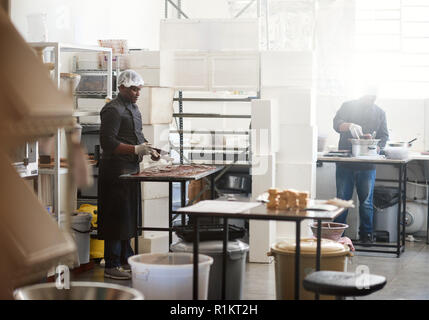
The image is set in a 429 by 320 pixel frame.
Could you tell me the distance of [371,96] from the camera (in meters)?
7.70

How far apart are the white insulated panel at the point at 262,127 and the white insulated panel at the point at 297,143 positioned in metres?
0.26

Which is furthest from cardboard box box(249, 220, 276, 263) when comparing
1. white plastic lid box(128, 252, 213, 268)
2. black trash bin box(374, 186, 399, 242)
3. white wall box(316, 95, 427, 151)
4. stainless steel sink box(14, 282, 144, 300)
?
stainless steel sink box(14, 282, 144, 300)

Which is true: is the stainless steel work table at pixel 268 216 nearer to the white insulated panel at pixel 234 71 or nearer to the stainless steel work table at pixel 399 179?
the white insulated panel at pixel 234 71

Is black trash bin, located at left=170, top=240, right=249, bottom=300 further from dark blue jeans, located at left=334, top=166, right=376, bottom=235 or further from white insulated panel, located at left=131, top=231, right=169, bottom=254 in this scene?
dark blue jeans, located at left=334, top=166, right=376, bottom=235

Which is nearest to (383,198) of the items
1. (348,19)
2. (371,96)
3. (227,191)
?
(371,96)

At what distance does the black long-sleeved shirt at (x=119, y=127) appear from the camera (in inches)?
228

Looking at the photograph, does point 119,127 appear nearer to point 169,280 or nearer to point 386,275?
point 169,280

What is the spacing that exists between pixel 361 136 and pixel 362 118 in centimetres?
28

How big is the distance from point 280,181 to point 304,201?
9.30 ft

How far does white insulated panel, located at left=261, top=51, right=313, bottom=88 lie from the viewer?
22.6 feet

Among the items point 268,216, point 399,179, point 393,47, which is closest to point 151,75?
point 399,179

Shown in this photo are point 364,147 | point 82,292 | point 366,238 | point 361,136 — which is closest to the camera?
point 82,292

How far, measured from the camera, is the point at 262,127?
A: 666 cm
